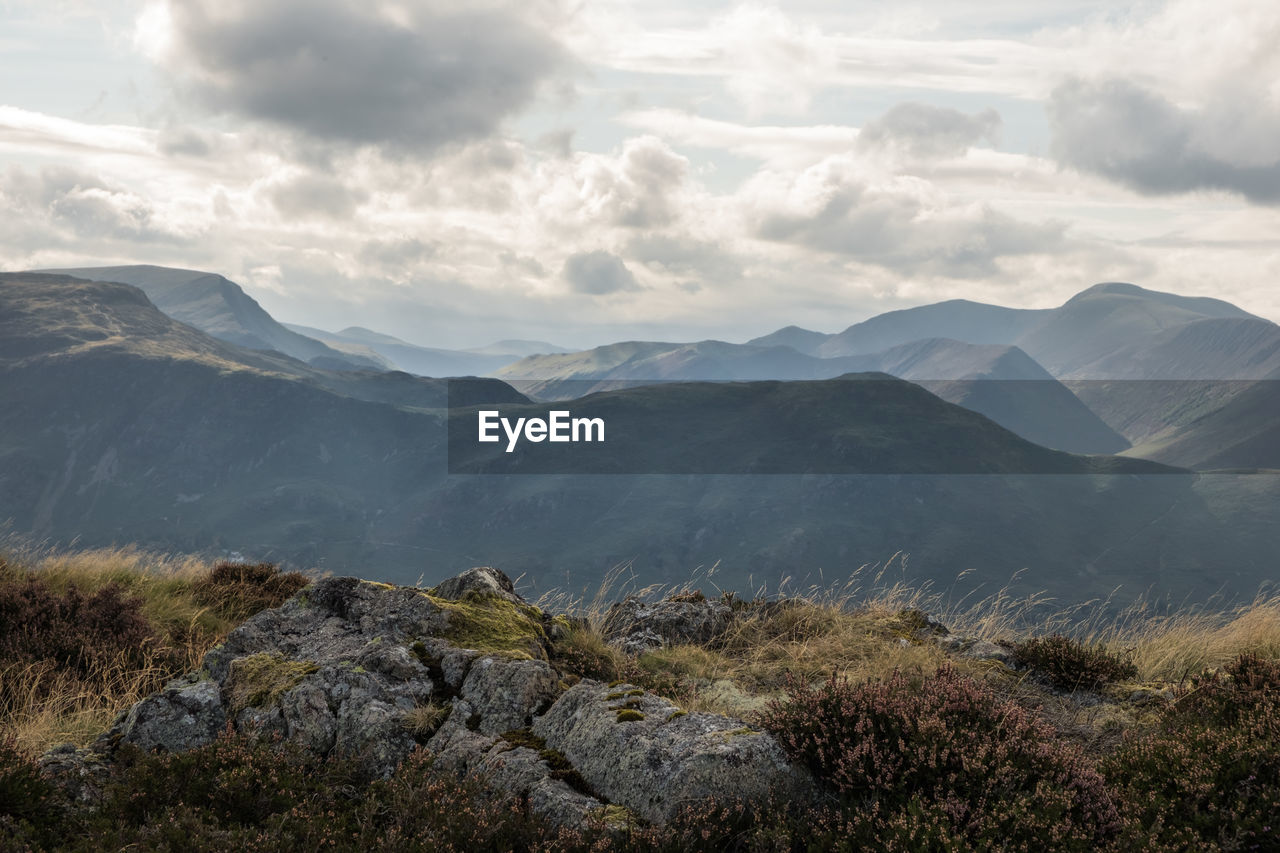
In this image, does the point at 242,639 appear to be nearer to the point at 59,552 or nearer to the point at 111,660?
the point at 111,660

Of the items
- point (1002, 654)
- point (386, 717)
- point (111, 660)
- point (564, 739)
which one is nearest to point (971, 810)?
point (564, 739)

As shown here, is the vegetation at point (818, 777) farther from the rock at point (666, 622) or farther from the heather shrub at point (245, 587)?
the heather shrub at point (245, 587)

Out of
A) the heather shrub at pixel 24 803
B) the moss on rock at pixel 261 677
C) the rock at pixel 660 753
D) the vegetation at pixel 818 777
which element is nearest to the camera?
the vegetation at pixel 818 777

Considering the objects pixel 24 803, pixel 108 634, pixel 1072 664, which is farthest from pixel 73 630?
pixel 1072 664

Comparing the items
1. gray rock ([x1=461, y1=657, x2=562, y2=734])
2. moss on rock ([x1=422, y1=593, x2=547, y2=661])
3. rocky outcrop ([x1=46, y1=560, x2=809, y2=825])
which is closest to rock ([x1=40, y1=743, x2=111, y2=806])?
rocky outcrop ([x1=46, y1=560, x2=809, y2=825])

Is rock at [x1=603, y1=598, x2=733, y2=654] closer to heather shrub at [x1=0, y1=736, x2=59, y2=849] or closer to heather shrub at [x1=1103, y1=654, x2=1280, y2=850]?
heather shrub at [x1=1103, y1=654, x2=1280, y2=850]

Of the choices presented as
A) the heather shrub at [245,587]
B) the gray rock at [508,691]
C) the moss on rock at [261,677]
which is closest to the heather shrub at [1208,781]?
the gray rock at [508,691]
